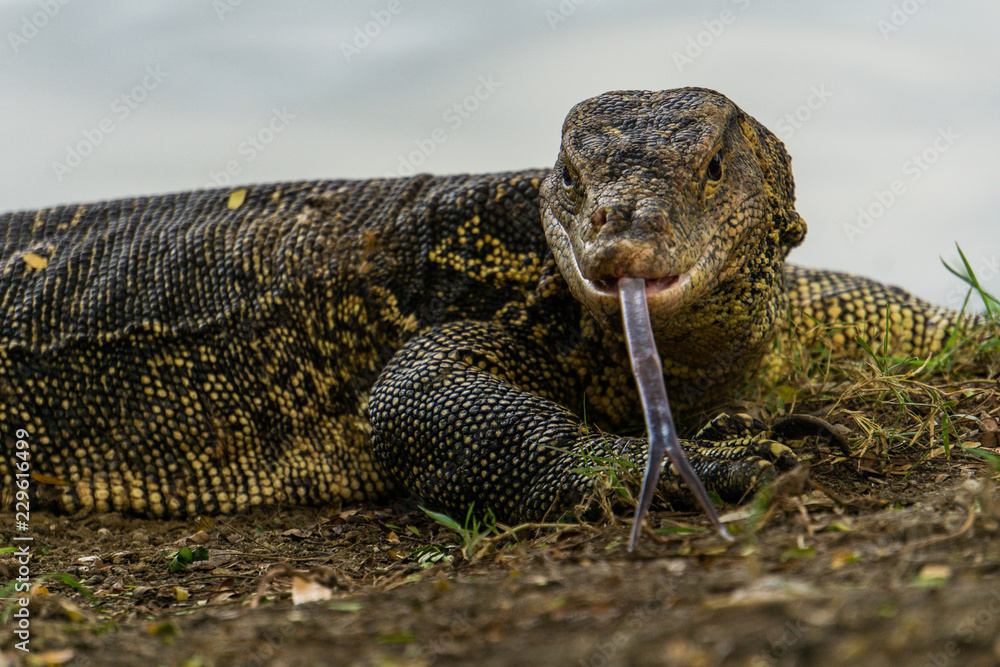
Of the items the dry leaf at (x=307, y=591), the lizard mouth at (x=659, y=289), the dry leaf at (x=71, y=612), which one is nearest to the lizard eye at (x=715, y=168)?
the lizard mouth at (x=659, y=289)

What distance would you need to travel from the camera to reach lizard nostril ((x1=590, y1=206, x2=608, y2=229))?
3.48 metres

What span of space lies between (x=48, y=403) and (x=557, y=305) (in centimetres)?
333

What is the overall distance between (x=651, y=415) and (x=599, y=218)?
1035 millimetres

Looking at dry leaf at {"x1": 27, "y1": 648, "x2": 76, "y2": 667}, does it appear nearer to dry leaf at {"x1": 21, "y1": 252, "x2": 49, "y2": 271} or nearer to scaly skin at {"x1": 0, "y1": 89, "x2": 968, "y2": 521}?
scaly skin at {"x1": 0, "y1": 89, "x2": 968, "y2": 521}

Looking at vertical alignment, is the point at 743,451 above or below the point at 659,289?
below

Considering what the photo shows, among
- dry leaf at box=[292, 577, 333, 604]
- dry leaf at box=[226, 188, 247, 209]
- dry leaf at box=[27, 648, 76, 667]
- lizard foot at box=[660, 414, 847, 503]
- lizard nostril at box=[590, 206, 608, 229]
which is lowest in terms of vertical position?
dry leaf at box=[292, 577, 333, 604]

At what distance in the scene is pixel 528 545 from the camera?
345cm

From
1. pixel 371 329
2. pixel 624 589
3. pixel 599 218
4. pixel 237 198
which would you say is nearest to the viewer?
pixel 624 589

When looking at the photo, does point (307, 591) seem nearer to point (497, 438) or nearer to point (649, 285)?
point (497, 438)

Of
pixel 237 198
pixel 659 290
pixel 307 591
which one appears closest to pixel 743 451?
pixel 659 290

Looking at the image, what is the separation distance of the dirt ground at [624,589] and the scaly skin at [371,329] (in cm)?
70

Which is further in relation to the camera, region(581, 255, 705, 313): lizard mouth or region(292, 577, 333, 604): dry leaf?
region(581, 255, 705, 313): lizard mouth

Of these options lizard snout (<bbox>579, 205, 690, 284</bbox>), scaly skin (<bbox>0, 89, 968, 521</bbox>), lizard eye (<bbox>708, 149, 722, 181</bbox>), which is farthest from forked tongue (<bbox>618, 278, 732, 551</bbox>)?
lizard eye (<bbox>708, 149, 722, 181</bbox>)

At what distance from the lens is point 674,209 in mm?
3625
